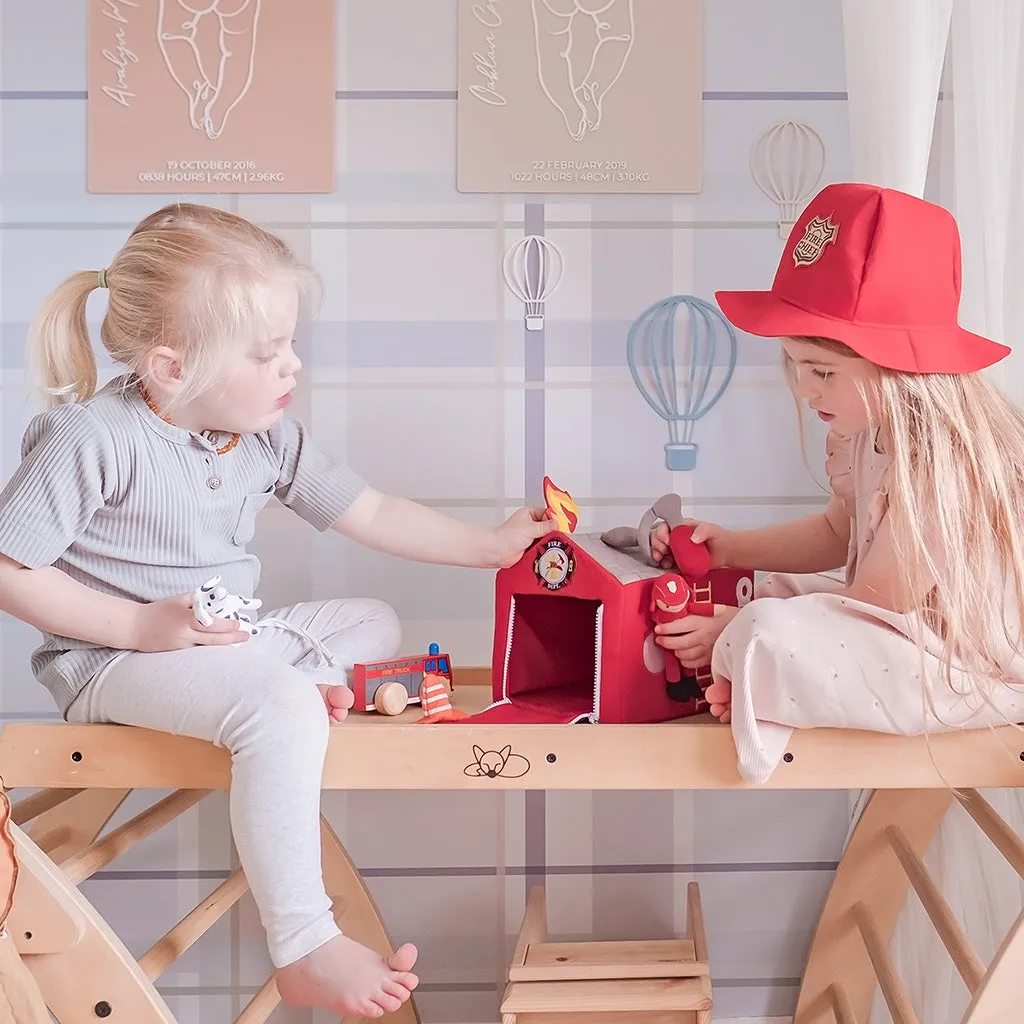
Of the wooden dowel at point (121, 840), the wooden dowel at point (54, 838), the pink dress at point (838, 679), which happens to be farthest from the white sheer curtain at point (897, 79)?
the wooden dowel at point (54, 838)

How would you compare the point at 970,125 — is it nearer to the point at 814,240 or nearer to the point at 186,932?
the point at 814,240

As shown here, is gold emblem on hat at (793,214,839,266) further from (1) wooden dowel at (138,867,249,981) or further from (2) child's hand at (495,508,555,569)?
(1) wooden dowel at (138,867,249,981)

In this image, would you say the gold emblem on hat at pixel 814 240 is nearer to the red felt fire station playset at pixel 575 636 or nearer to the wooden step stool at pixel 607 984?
the red felt fire station playset at pixel 575 636

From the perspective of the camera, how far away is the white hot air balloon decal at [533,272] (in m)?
1.57

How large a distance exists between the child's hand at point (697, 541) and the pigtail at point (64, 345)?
647 mm

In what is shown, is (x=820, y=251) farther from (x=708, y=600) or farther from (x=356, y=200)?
Answer: (x=356, y=200)

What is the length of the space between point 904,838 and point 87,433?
1079mm

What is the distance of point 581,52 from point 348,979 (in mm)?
1215

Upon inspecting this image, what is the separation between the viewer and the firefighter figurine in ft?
3.66

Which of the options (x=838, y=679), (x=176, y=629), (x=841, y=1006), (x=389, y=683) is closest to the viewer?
(x=838, y=679)

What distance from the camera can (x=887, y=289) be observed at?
104cm

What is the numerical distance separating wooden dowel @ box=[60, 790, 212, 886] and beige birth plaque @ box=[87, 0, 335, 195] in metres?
0.82

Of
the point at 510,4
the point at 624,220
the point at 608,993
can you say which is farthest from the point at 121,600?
the point at 510,4

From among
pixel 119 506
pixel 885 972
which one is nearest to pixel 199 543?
pixel 119 506
